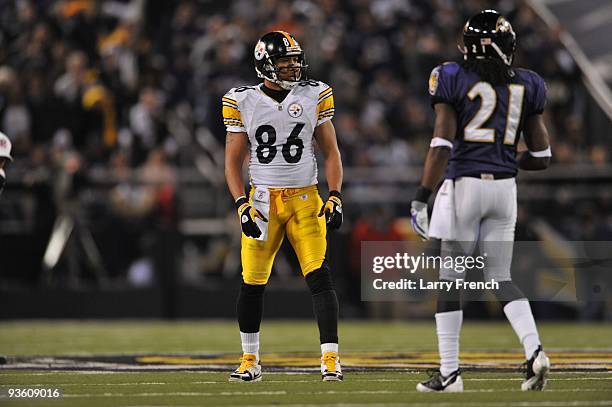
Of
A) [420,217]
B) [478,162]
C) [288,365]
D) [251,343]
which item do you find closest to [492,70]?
[478,162]

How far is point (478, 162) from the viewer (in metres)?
6.45

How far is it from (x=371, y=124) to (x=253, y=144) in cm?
890

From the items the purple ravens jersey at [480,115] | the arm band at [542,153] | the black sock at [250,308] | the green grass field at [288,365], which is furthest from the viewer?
the black sock at [250,308]

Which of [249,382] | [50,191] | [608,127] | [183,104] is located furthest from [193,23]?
[249,382]

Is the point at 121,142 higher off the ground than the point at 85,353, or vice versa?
the point at 121,142

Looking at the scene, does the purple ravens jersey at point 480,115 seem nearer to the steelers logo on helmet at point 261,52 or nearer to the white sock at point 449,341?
the white sock at point 449,341

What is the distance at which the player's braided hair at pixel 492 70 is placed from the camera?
21.2 ft

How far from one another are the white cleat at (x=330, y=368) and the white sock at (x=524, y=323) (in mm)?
1045

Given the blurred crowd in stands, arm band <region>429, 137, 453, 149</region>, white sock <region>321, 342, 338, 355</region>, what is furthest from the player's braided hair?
the blurred crowd in stands

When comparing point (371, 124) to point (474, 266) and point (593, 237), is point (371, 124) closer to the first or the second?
point (593, 237)

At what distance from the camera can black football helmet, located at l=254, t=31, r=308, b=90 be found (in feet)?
23.9

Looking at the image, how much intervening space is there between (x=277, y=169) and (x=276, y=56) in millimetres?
621

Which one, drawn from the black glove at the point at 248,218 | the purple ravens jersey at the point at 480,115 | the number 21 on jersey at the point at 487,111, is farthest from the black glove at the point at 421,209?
the black glove at the point at 248,218

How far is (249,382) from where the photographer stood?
7.03m
